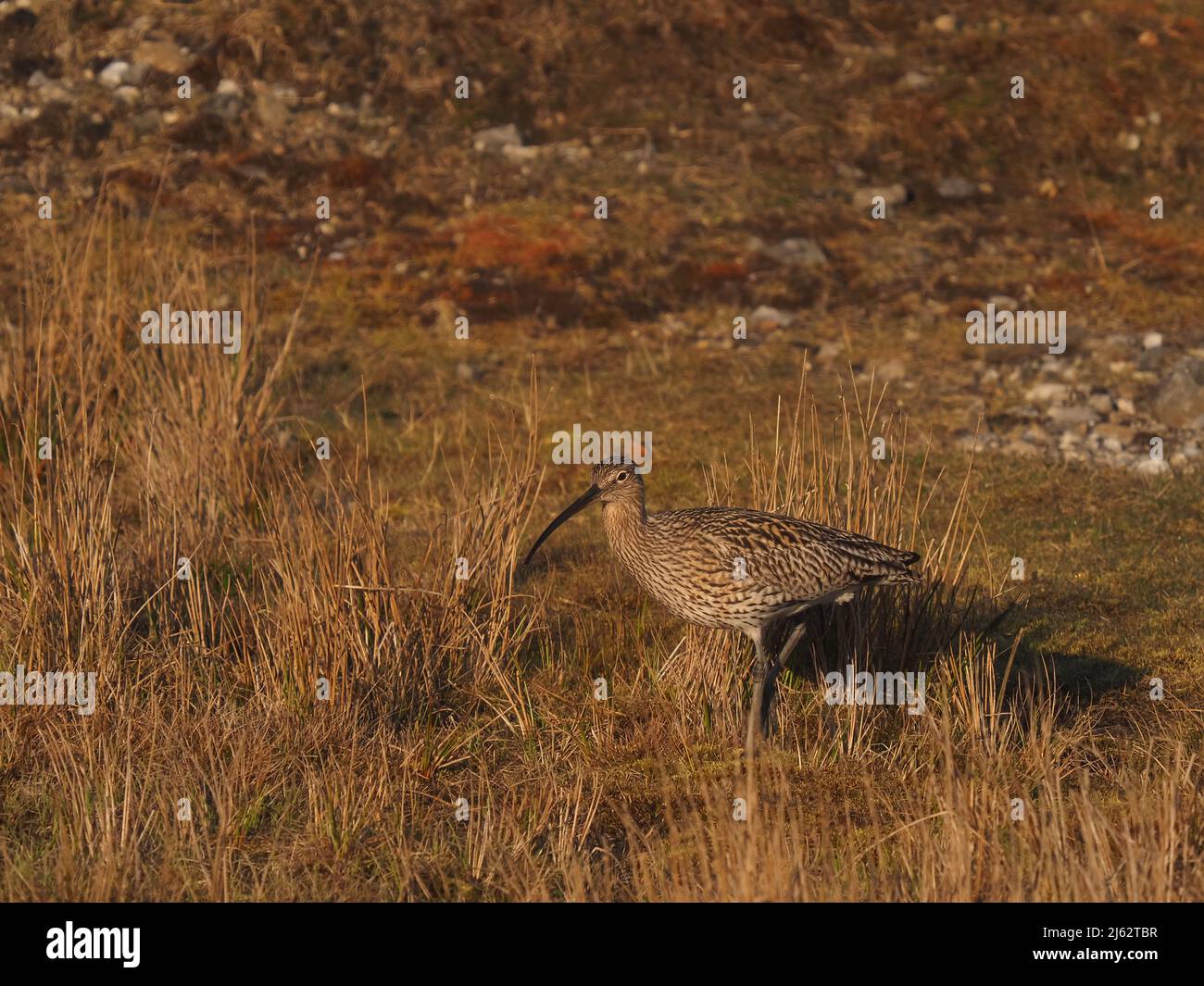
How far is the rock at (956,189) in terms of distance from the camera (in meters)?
15.0

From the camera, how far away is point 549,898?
195 inches

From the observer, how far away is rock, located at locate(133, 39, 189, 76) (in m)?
16.7

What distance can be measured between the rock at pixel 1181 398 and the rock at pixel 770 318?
303 cm

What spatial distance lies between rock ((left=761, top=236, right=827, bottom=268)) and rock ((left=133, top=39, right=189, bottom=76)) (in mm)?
6783

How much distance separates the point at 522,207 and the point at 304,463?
527 cm

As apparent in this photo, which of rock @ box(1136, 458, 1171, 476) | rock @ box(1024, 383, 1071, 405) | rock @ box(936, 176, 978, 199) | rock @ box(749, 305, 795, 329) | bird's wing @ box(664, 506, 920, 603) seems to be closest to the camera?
bird's wing @ box(664, 506, 920, 603)

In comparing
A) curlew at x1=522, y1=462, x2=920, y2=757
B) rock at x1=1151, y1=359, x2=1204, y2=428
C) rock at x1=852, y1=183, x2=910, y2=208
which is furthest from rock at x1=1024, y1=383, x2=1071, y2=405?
curlew at x1=522, y1=462, x2=920, y2=757

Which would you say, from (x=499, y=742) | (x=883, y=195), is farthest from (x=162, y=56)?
(x=499, y=742)

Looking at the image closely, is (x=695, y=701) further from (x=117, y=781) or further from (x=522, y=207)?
(x=522, y=207)

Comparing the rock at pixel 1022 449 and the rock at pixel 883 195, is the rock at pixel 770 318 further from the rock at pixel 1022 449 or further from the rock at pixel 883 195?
the rock at pixel 1022 449

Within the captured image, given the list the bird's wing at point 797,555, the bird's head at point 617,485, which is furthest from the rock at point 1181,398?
the bird's head at point 617,485

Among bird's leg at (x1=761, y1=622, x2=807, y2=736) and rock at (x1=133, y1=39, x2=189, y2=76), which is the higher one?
rock at (x1=133, y1=39, x2=189, y2=76)

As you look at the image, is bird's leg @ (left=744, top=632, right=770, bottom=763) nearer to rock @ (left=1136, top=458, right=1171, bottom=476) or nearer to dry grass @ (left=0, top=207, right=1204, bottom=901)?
dry grass @ (left=0, top=207, right=1204, bottom=901)
